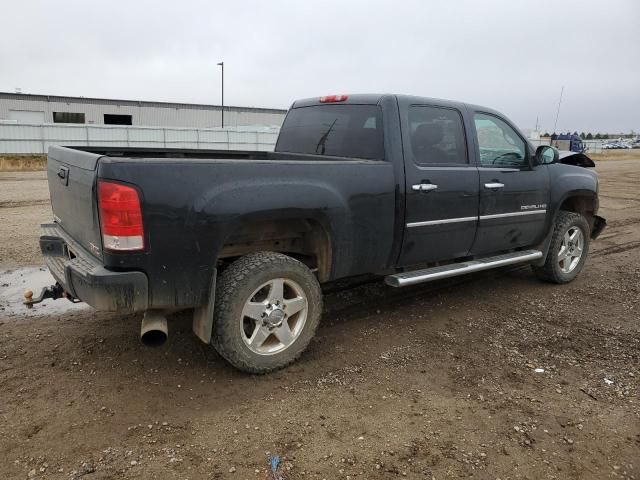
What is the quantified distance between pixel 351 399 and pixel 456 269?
178cm

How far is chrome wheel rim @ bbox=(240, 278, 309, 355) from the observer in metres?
3.51

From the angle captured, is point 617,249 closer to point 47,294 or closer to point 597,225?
point 597,225

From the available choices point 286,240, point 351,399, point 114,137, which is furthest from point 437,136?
point 114,137

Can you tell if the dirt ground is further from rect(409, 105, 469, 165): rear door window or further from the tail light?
rect(409, 105, 469, 165): rear door window

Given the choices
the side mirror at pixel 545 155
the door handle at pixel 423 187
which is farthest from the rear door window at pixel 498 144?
the door handle at pixel 423 187

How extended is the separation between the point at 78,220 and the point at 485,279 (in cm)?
457

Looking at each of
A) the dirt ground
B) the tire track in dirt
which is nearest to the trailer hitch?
the dirt ground

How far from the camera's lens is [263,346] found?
365 cm

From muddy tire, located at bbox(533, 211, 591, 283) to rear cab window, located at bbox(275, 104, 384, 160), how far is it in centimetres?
273

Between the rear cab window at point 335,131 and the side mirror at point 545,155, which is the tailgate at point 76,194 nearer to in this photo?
the rear cab window at point 335,131

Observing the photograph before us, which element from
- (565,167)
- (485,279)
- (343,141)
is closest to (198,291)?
(343,141)

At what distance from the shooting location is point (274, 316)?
11.7ft

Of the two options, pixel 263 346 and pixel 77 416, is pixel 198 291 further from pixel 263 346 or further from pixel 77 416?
pixel 77 416

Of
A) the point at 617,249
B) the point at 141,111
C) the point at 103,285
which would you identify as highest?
the point at 141,111
